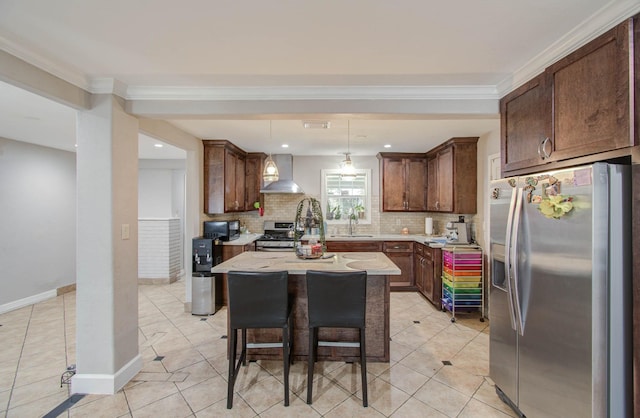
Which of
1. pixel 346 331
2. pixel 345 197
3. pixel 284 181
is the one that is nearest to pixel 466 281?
pixel 346 331

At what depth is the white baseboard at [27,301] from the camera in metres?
4.00

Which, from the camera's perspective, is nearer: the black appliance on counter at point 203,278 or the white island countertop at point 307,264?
the white island countertop at point 307,264

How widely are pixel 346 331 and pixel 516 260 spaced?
1529 millimetres

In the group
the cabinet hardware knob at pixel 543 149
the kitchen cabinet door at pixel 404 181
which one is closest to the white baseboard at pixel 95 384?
the cabinet hardware knob at pixel 543 149

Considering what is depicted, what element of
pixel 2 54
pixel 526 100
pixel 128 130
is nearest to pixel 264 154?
pixel 128 130

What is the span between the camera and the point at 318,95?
2424 mm

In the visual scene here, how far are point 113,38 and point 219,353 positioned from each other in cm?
273

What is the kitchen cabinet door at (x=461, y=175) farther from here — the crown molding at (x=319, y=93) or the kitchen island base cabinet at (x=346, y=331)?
the kitchen island base cabinet at (x=346, y=331)

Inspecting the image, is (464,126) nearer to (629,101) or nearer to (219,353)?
(629,101)

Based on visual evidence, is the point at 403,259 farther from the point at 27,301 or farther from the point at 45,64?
the point at 27,301

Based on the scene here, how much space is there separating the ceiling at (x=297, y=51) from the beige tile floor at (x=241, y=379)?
2.25 metres

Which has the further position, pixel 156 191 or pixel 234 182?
pixel 156 191

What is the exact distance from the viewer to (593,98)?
1.56m

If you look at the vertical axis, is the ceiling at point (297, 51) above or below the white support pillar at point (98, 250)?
above
